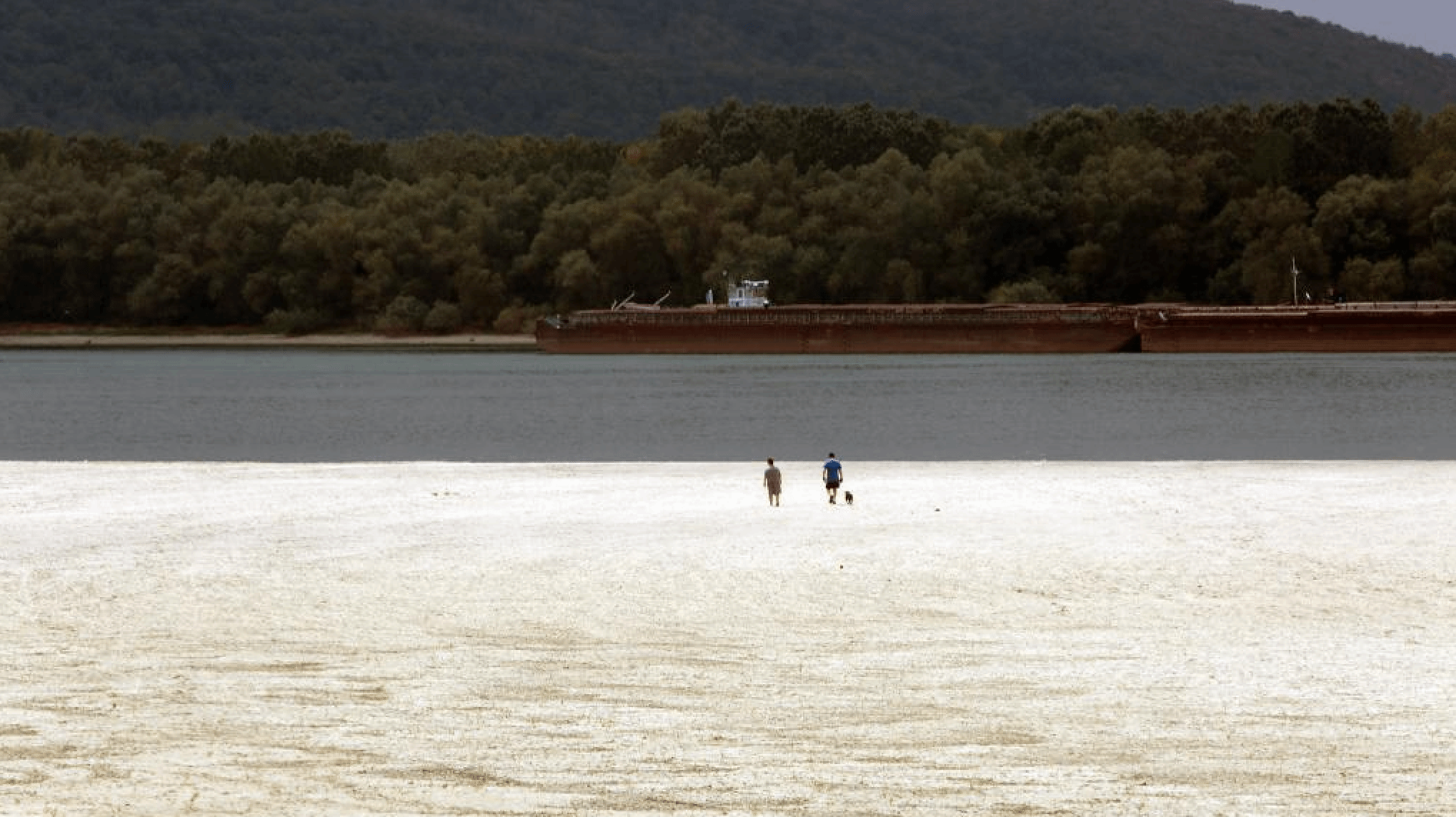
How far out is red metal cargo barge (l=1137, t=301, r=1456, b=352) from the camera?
12281cm

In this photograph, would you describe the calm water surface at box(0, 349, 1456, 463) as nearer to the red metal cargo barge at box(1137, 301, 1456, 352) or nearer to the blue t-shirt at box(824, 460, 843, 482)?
the red metal cargo barge at box(1137, 301, 1456, 352)

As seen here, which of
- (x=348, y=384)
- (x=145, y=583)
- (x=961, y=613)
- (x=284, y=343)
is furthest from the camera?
(x=284, y=343)

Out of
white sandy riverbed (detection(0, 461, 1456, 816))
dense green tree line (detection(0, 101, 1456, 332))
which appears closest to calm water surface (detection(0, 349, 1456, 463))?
white sandy riverbed (detection(0, 461, 1456, 816))

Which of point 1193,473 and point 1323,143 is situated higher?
point 1323,143

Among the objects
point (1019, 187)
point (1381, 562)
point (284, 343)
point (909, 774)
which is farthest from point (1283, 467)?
point (284, 343)

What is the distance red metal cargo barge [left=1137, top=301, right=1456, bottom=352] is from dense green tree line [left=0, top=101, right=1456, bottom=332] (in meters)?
16.3

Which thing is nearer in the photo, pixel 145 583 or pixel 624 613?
pixel 624 613

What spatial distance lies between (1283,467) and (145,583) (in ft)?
72.5

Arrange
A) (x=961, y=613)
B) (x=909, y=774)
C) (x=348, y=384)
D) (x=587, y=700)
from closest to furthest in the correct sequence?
1. (x=909, y=774)
2. (x=587, y=700)
3. (x=961, y=613)
4. (x=348, y=384)

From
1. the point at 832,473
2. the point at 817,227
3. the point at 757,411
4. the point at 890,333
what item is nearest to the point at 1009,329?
the point at 890,333

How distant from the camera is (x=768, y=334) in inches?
5241

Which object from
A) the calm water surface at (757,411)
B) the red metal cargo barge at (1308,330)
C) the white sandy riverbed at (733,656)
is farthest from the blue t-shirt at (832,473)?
the red metal cargo barge at (1308,330)

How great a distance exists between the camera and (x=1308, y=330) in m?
123

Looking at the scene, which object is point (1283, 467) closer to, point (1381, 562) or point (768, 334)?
point (1381, 562)
